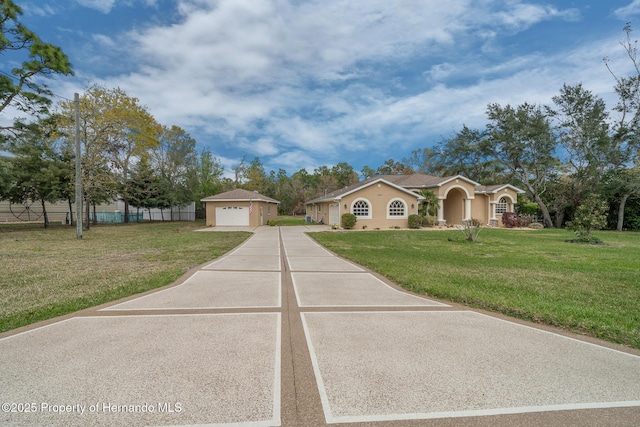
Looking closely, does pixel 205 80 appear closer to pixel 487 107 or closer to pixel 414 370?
pixel 414 370

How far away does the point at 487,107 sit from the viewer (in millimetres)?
28266

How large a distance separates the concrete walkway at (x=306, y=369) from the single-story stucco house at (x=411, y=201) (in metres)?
18.4

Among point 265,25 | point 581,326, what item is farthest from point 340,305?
point 265,25

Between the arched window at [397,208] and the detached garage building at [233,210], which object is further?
the detached garage building at [233,210]

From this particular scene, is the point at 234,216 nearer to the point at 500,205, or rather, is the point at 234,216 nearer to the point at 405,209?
the point at 405,209

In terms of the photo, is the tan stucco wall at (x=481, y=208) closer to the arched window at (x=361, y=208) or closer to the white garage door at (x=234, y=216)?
the arched window at (x=361, y=208)

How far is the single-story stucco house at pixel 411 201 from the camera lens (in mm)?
23172

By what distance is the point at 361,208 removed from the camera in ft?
76.3

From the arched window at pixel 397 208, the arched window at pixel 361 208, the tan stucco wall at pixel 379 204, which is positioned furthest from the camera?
the arched window at pixel 397 208

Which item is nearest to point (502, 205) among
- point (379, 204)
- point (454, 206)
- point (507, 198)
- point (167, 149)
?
point (507, 198)

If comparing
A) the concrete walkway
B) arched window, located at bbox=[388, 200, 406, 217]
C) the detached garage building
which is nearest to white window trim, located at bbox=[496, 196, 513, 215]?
arched window, located at bbox=[388, 200, 406, 217]

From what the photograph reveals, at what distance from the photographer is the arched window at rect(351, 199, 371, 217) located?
2316 cm

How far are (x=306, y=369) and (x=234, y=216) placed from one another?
2494cm

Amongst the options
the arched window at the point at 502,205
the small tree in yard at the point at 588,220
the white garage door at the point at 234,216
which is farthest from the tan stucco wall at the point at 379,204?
the small tree in yard at the point at 588,220
